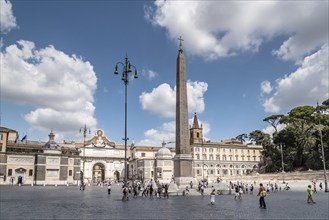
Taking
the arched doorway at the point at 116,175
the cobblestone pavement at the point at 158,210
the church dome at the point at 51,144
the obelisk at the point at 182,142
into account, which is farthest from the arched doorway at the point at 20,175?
the cobblestone pavement at the point at 158,210

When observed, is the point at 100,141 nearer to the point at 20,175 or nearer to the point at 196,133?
the point at 196,133

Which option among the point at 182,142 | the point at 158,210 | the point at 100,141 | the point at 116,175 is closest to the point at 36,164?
the point at 100,141

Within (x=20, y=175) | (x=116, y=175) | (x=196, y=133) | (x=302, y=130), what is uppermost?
(x=196, y=133)

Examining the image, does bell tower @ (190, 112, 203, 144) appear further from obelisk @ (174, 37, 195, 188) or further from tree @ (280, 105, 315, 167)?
obelisk @ (174, 37, 195, 188)

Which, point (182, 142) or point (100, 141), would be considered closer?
point (182, 142)

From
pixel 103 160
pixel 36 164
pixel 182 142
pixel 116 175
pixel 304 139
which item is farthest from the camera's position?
pixel 116 175

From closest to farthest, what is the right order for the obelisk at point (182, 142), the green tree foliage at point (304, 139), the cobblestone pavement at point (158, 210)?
1. the cobblestone pavement at point (158, 210)
2. the obelisk at point (182, 142)
3. the green tree foliage at point (304, 139)

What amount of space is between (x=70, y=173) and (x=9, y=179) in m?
11.3

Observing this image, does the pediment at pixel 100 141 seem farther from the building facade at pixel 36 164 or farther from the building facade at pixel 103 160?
the building facade at pixel 36 164

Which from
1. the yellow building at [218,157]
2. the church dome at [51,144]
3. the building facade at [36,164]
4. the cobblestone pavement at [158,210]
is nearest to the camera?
the cobblestone pavement at [158,210]

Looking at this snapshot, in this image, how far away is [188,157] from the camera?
3080 centimetres

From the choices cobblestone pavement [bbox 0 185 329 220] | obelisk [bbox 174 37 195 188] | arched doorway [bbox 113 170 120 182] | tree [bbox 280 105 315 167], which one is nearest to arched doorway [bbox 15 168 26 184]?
arched doorway [bbox 113 170 120 182]

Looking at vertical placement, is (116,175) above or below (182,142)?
below

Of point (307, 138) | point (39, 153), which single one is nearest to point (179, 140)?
point (307, 138)
